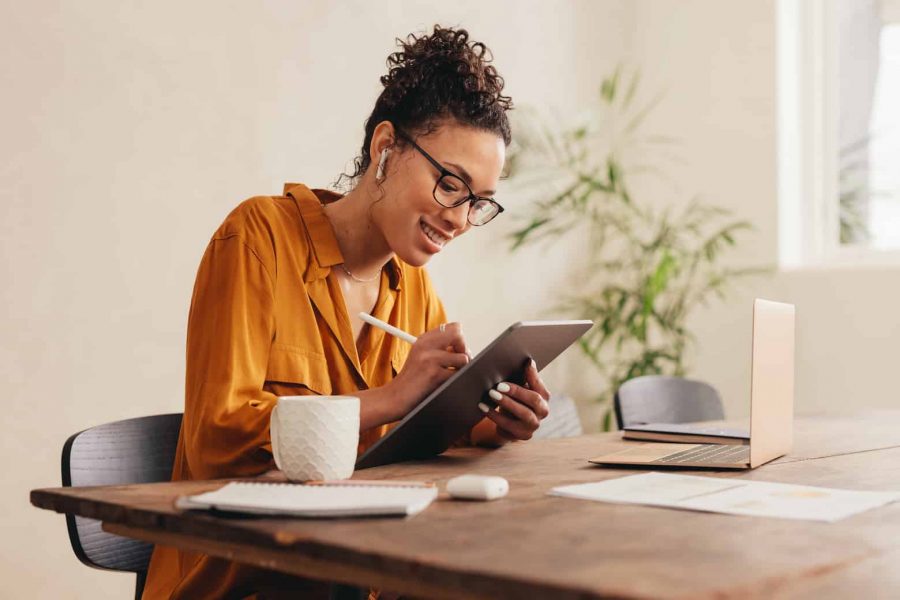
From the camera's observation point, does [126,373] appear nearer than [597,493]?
No

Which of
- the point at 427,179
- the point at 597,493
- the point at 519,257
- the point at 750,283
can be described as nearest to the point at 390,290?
the point at 427,179

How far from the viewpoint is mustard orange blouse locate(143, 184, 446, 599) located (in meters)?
1.34

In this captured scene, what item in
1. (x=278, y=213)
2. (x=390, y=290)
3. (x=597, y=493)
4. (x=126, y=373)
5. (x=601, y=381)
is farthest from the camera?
(x=601, y=381)

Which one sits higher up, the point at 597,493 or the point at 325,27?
the point at 325,27

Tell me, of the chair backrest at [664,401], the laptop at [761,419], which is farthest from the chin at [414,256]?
the chair backrest at [664,401]

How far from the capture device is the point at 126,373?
2.60 m

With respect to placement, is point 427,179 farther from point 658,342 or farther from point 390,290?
point 658,342

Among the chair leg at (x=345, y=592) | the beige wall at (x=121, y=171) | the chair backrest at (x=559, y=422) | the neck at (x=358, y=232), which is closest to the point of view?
the chair leg at (x=345, y=592)

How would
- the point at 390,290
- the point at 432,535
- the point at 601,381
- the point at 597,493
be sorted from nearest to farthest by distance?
1. the point at 432,535
2. the point at 597,493
3. the point at 390,290
4. the point at 601,381

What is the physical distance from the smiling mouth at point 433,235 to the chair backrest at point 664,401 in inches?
32.9

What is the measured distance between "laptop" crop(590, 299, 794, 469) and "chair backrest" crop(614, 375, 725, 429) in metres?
0.68

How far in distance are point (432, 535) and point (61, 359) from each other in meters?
1.84

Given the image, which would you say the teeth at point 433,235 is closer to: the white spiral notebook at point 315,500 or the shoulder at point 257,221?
the shoulder at point 257,221

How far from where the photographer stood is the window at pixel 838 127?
4047 mm
